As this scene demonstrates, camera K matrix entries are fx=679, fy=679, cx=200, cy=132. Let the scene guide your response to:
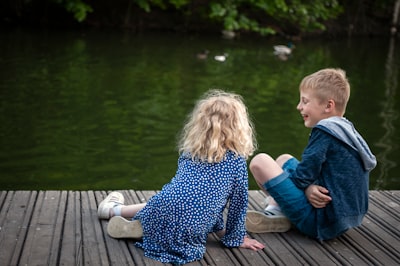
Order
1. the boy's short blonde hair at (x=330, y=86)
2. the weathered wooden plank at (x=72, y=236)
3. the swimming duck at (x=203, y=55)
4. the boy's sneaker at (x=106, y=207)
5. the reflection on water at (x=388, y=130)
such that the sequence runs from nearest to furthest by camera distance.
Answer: the weathered wooden plank at (x=72, y=236) → the boy's short blonde hair at (x=330, y=86) → the boy's sneaker at (x=106, y=207) → the reflection on water at (x=388, y=130) → the swimming duck at (x=203, y=55)

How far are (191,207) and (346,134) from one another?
0.98m

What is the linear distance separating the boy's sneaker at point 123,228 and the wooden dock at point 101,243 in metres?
0.05

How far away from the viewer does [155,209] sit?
3629 mm

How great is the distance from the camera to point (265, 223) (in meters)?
4.09

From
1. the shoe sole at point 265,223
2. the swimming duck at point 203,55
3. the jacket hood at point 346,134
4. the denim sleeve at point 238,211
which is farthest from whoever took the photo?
the swimming duck at point 203,55

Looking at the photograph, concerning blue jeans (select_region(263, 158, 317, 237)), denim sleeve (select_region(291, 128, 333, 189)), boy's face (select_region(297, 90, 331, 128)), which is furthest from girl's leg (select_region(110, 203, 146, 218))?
boy's face (select_region(297, 90, 331, 128))

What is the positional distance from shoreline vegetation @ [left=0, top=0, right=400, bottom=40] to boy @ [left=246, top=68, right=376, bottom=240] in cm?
1466

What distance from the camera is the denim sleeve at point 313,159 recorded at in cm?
380

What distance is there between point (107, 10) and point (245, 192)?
17.2 meters

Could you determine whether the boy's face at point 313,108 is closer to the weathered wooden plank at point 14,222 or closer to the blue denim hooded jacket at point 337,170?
the blue denim hooded jacket at point 337,170

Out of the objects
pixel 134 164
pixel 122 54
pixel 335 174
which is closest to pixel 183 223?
pixel 335 174

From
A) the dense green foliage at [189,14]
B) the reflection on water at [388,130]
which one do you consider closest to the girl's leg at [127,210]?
the reflection on water at [388,130]

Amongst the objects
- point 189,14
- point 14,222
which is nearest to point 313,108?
point 14,222

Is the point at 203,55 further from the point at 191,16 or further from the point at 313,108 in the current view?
the point at 313,108
